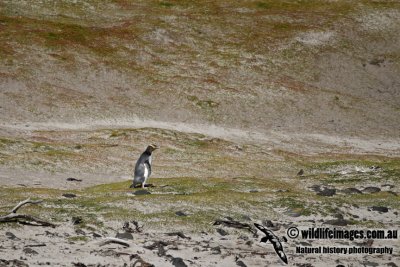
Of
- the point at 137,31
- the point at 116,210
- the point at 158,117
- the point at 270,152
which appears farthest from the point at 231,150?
the point at 137,31

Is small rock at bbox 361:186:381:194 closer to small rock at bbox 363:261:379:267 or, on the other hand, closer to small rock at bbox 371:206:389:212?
small rock at bbox 371:206:389:212

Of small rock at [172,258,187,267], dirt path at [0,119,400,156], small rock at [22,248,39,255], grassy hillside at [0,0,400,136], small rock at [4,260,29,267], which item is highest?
small rock at [4,260,29,267]

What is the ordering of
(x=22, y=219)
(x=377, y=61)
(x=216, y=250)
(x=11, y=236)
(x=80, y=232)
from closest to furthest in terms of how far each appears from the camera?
(x=11, y=236) < (x=216, y=250) < (x=80, y=232) < (x=22, y=219) < (x=377, y=61)

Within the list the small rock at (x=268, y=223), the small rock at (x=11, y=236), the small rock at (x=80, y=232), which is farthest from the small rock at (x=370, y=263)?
the small rock at (x=11, y=236)

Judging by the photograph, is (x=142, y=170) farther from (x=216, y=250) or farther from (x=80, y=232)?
(x=216, y=250)

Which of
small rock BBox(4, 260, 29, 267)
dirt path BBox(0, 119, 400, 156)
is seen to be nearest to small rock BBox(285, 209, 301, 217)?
small rock BBox(4, 260, 29, 267)

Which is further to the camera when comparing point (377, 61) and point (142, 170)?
point (377, 61)

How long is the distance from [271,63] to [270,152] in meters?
41.4

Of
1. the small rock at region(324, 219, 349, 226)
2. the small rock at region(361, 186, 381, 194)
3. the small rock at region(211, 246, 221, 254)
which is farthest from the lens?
the small rock at region(361, 186, 381, 194)

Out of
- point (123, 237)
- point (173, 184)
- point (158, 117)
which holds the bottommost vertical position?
point (158, 117)

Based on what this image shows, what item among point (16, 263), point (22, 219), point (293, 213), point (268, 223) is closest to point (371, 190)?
point (293, 213)

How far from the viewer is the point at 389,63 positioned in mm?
105125

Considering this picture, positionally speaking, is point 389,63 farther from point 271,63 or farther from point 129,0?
point 129,0

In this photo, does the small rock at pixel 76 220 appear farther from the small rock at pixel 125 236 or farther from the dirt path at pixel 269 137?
the dirt path at pixel 269 137
